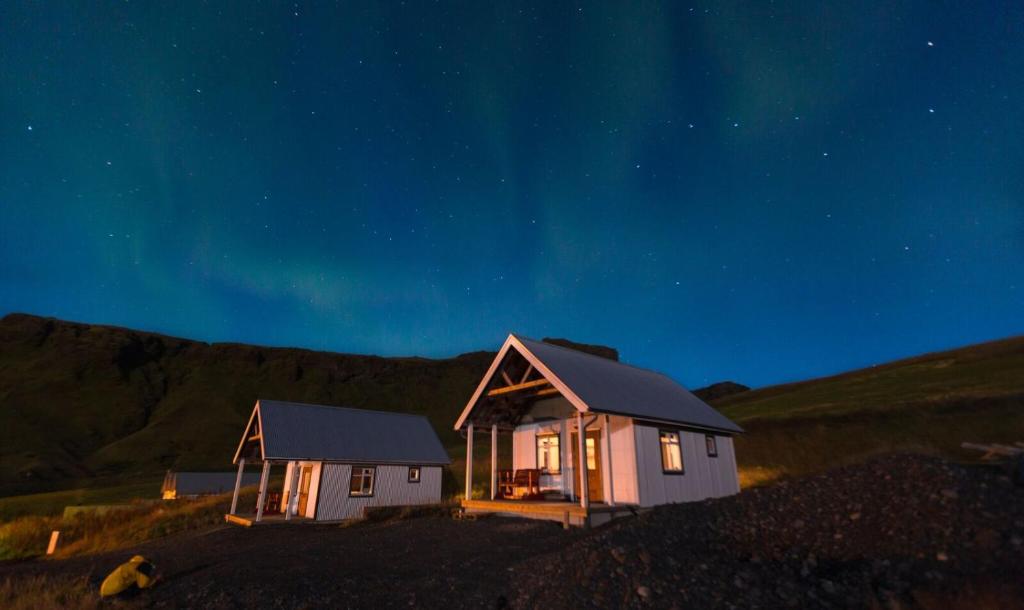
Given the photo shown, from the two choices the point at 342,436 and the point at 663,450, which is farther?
the point at 342,436

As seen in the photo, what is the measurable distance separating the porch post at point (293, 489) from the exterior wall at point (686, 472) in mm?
18302

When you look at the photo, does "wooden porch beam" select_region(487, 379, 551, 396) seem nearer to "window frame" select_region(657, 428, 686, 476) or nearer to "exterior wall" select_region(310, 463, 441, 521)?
"window frame" select_region(657, 428, 686, 476)

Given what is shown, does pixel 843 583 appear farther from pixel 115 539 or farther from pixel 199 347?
pixel 199 347

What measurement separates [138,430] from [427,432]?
86.4 m

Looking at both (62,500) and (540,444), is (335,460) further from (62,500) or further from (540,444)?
(62,500)

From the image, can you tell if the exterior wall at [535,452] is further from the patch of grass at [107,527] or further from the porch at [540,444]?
the patch of grass at [107,527]

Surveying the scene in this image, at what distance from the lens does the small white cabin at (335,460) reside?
992 inches

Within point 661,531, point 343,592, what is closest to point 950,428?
point 661,531

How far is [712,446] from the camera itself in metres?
21.0

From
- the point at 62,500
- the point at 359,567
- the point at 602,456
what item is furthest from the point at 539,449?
the point at 62,500

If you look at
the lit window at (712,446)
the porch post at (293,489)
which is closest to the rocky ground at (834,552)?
the lit window at (712,446)

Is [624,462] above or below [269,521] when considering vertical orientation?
above

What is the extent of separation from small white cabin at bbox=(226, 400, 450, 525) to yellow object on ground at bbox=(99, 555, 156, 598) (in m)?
13.4

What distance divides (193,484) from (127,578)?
5496cm
